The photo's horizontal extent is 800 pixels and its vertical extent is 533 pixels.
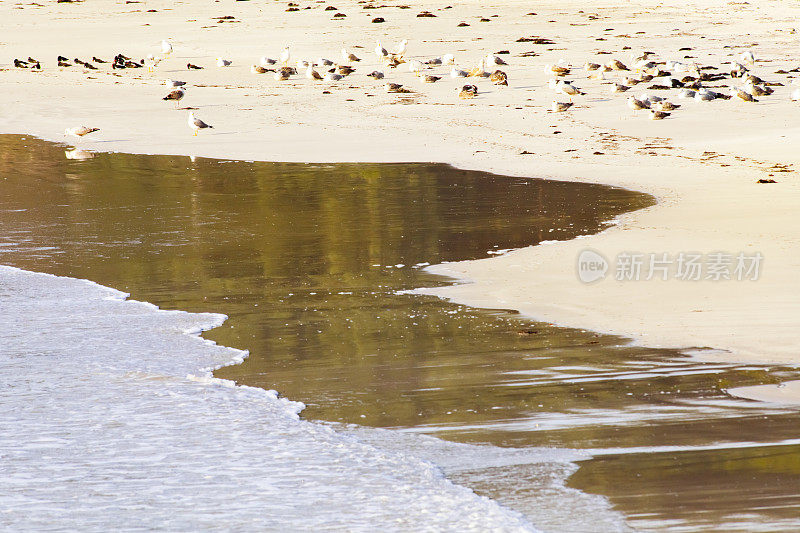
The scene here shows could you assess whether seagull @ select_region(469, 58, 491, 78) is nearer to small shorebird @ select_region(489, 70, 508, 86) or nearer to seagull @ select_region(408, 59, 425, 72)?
small shorebird @ select_region(489, 70, 508, 86)

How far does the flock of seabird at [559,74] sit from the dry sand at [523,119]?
10.6 inches

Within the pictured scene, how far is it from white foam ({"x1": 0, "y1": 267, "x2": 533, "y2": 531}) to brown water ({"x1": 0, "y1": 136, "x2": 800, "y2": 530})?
240mm

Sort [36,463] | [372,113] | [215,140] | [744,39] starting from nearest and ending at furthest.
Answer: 1. [36,463]
2. [215,140]
3. [372,113]
4. [744,39]

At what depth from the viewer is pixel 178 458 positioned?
195 inches

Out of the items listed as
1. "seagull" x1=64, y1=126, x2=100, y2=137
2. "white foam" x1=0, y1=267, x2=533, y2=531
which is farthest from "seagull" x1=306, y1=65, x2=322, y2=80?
"white foam" x1=0, y1=267, x2=533, y2=531

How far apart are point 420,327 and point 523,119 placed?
12.2 metres

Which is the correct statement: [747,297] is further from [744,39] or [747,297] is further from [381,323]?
[744,39]

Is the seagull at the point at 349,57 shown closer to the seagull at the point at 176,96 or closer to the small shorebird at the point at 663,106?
the seagull at the point at 176,96

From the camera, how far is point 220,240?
1073 centimetres

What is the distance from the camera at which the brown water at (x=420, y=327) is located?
456 cm

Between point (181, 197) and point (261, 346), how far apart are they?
7.09 meters

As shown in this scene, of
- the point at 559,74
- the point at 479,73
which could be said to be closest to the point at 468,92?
the point at 479,73

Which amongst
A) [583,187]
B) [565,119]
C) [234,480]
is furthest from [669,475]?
[565,119]

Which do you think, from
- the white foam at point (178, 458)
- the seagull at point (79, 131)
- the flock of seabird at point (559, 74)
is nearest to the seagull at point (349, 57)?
the flock of seabird at point (559, 74)
